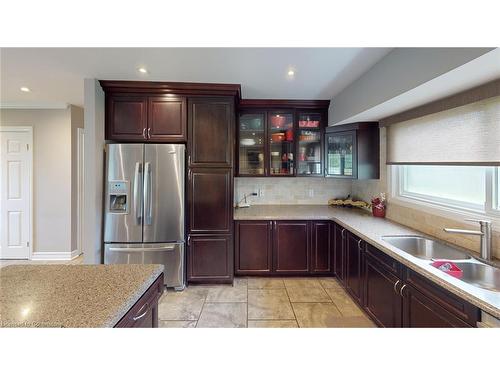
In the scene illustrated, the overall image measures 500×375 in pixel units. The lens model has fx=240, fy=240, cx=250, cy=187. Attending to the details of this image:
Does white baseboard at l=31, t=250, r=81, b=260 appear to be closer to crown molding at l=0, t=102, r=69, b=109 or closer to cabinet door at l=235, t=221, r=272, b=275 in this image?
crown molding at l=0, t=102, r=69, b=109

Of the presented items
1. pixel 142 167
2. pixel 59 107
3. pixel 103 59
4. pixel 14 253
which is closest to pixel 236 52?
pixel 103 59

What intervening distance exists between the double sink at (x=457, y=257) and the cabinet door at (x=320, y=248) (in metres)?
1.05

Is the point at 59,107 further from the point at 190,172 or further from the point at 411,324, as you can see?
the point at 411,324

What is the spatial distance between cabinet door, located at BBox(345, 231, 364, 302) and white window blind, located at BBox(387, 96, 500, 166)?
0.99 meters

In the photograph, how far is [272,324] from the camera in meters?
2.21

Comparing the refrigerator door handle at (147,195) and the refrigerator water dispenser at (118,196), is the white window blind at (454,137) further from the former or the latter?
the refrigerator water dispenser at (118,196)

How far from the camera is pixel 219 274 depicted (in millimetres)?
2959

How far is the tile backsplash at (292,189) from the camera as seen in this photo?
12.4 ft

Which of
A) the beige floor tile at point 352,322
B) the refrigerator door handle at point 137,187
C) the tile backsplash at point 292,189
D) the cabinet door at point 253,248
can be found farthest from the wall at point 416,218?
the refrigerator door handle at point 137,187

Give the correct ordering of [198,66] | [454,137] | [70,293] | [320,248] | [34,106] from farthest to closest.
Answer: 1. [34,106]
2. [320,248]
3. [198,66]
4. [454,137]
5. [70,293]

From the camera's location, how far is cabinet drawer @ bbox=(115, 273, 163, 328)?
104cm

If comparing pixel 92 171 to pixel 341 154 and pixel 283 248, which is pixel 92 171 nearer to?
pixel 283 248

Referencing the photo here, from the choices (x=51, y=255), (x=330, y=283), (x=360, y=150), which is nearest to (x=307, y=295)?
(x=330, y=283)

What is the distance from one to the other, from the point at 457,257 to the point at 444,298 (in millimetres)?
674
